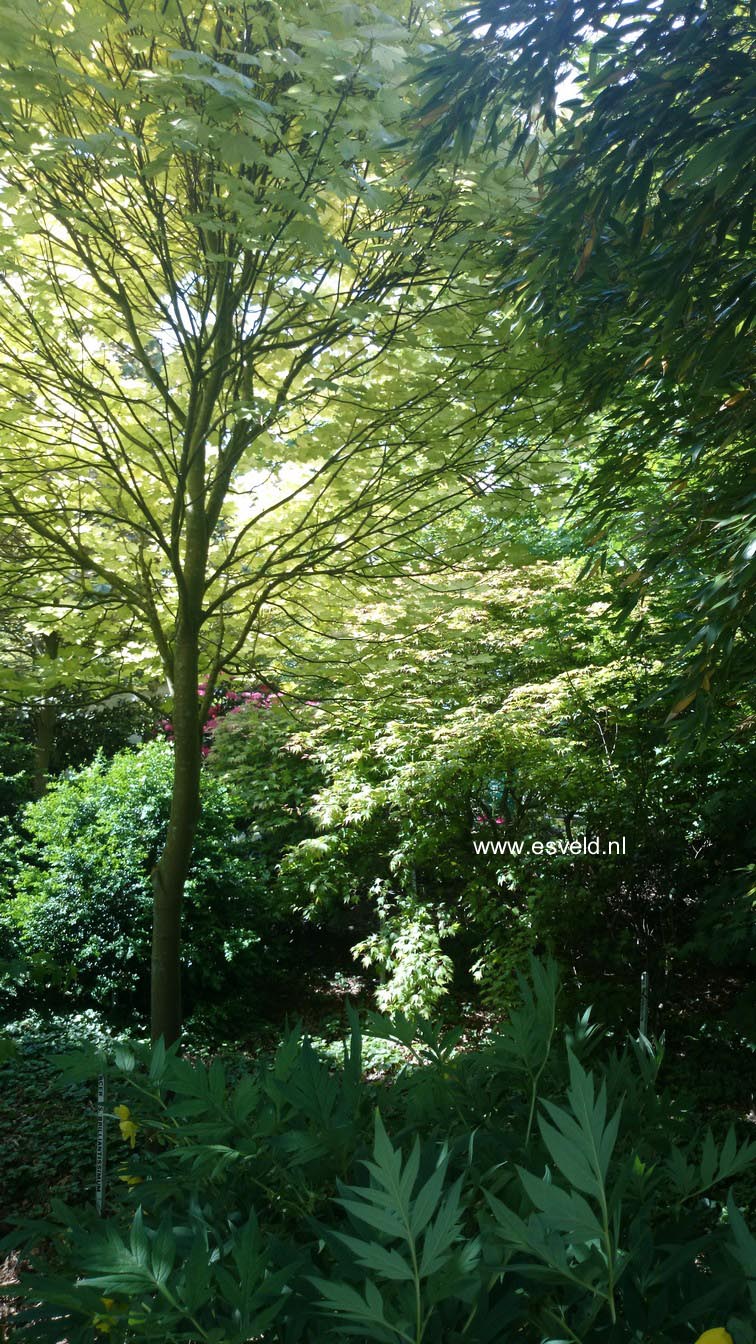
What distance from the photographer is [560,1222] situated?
76 cm

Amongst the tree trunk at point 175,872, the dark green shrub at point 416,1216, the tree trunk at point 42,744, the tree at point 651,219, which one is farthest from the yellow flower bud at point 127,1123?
the tree trunk at point 42,744

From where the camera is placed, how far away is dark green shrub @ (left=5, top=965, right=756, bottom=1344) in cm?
77

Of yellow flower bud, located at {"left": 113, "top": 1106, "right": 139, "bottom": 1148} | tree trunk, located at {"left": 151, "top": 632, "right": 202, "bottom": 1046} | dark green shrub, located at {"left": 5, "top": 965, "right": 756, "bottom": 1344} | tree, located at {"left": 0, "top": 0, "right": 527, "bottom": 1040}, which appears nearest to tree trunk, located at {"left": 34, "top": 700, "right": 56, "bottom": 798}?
tree, located at {"left": 0, "top": 0, "right": 527, "bottom": 1040}

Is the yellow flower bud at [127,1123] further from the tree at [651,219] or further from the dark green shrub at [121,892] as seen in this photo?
the dark green shrub at [121,892]

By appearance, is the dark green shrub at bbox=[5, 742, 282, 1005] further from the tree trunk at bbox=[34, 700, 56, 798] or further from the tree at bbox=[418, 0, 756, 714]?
the tree at bbox=[418, 0, 756, 714]

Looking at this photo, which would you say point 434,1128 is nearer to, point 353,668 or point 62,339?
point 353,668

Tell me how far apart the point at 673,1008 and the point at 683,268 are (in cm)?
423

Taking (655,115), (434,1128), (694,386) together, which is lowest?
(434,1128)

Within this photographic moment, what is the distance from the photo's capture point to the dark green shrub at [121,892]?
6.25m

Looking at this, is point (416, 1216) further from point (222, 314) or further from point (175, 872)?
point (175, 872)

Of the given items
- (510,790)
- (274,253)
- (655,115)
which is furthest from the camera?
(510,790)

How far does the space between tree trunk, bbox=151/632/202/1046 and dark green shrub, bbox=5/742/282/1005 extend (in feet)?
6.98

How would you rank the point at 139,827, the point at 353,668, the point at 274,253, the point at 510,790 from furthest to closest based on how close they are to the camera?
the point at 139,827 < the point at 510,790 < the point at 353,668 < the point at 274,253

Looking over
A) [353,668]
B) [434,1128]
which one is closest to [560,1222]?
[434,1128]
